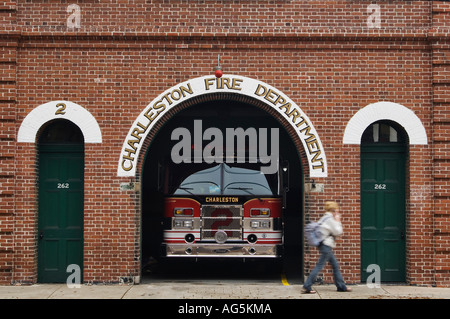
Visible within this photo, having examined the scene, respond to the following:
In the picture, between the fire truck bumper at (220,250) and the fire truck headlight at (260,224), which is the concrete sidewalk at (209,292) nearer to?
the fire truck bumper at (220,250)

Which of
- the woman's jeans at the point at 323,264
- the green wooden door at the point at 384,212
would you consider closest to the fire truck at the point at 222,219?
the woman's jeans at the point at 323,264

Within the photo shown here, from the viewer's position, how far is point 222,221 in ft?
36.8

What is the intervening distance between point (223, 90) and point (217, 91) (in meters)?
0.12

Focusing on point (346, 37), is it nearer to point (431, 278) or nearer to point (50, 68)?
point (431, 278)

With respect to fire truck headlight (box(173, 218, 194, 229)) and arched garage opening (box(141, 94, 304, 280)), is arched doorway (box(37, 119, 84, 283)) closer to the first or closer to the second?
arched garage opening (box(141, 94, 304, 280))

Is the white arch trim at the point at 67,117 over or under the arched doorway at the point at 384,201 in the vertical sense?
over

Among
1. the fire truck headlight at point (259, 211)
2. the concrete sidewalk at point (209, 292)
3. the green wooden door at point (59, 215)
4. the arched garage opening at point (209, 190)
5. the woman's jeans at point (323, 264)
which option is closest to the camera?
the woman's jeans at point (323, 264)

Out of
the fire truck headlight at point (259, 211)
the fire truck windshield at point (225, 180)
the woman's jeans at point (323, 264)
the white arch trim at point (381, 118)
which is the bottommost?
the woman's jeans at point (323, 264)

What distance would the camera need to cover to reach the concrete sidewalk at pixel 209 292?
31.8ft

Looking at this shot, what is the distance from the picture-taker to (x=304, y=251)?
35.8 ft

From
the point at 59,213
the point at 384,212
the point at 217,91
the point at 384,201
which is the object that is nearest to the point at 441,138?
the point at 384,201

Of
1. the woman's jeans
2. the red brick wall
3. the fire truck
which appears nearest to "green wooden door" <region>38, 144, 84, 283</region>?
the fire truck

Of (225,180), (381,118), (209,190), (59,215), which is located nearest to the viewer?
(381,118)

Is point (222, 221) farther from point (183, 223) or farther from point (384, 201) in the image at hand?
point (384, 201)
